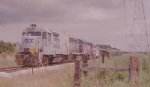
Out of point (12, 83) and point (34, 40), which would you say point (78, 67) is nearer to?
point (12, 83)

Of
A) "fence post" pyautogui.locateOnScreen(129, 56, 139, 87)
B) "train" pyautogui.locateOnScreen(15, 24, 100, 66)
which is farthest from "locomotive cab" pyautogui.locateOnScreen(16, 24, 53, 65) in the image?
"fence post" pyautogui.locateOnScreen(129, 56, 139, 87)

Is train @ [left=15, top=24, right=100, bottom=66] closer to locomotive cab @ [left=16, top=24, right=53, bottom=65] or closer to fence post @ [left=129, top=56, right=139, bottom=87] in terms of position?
locomotive cab @ [left=16, top=24, right=53, bottom=65]

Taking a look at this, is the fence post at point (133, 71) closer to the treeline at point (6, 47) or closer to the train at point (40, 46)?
the train at point (40, 46)

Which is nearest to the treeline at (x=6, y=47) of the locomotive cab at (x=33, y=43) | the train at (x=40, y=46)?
the train at (x=40, y=46)

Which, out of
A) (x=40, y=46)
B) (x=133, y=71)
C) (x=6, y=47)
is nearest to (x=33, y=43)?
(x=40, y=46)

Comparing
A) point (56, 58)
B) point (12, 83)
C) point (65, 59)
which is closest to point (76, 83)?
point (12, 83)

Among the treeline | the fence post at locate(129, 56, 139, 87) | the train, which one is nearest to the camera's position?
the fence post at locate(129, 56, 139, 87)

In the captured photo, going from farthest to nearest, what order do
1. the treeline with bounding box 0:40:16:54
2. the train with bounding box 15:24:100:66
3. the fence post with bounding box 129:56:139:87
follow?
the treeline with bounding box 0:40:16:54
the train with bounding box 15:24:100:66
the fence post with bounding box 129:56:139:87

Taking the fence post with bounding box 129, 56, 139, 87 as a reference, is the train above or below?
above

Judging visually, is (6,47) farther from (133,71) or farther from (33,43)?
(133,71)

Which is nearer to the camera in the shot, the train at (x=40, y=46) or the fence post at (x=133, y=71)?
the fence post at (x=133, y=71)

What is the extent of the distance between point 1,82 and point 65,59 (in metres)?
21.5

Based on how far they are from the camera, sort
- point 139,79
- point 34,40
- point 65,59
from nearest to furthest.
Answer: point 139,79 → point 34,40 → point 65,59

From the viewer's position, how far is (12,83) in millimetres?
13117
